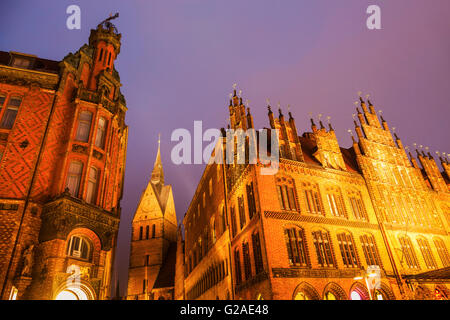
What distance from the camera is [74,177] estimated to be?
55.3ft

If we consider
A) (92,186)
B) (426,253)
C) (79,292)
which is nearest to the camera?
(79,292)

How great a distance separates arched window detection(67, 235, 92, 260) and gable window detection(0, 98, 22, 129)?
25.2 feet

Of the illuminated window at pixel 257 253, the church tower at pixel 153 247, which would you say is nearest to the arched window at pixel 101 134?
the illuminated window at pixel 257 253

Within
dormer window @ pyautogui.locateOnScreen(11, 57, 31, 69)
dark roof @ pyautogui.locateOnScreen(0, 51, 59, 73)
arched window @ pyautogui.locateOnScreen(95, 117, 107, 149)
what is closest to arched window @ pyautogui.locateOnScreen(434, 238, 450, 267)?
arched window @ pyautogui.locateOnScreen(95, 117, 107, 149)

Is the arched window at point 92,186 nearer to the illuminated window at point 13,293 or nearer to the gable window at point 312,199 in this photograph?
the illuminated window at point 13,293

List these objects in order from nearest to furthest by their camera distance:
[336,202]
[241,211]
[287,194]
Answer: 1. [287,194]
2. [336,202]
3. [241,211]

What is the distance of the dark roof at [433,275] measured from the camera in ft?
64.3

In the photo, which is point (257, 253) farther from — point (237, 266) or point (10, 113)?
point (10, 113)

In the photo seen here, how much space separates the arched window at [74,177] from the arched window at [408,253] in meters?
24.2

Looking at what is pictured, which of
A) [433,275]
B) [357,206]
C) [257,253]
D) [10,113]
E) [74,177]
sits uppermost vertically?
[10,113]

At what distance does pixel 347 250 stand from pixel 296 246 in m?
4.45

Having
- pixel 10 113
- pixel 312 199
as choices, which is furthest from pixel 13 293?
pixel 312 199

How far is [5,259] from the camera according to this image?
13430mm
